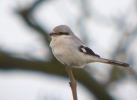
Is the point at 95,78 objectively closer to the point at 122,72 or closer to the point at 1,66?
the point at 122,72

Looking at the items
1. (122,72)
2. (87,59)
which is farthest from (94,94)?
(87,59)

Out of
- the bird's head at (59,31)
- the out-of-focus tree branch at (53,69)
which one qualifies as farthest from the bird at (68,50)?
the out-of-focus tree branch at (53,69)

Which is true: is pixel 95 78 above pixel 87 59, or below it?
above

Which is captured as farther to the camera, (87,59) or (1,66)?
(1,66)

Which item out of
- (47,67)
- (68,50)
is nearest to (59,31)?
(68,50)

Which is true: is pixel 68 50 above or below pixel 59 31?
below

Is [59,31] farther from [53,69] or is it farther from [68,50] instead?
[53,69]

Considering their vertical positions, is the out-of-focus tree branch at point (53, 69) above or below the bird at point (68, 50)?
above

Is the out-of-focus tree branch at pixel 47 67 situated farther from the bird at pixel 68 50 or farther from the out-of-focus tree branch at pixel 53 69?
the bird at pixel 68 50

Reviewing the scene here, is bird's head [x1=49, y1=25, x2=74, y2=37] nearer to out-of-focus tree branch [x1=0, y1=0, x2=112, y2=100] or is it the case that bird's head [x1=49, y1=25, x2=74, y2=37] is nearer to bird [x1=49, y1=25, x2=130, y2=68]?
bird [x1=49, y1=25, x2=130, y2=68]
